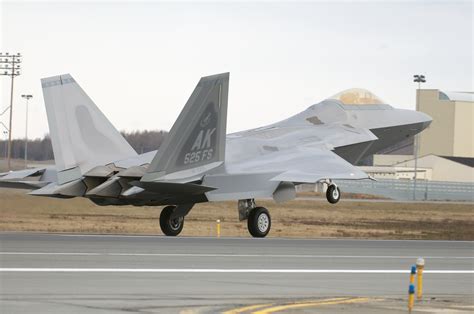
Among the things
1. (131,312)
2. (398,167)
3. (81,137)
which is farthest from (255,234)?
(398,167)

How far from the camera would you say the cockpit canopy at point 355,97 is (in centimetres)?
3080

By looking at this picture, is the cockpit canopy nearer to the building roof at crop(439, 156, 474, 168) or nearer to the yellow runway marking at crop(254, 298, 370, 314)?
the yellow runway marking at crop(254, 298, 370, 314)

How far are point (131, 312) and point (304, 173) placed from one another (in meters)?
14.6

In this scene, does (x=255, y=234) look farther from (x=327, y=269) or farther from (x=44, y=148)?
(x=44, y=148)

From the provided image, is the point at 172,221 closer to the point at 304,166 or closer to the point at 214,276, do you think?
the point at 304,166

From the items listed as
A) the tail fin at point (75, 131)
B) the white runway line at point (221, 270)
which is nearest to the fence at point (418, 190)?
the tail fin at point (75, 131)

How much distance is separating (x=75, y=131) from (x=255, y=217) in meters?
5.17

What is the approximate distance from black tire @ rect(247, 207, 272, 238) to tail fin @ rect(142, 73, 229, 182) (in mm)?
2364

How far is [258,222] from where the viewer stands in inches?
1048

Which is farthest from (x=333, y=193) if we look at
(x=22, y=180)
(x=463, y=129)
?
(x=463, y=129)

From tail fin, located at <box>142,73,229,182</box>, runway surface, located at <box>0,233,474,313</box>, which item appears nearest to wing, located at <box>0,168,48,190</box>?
runway surface, located at <box>0,233,474,313</box>

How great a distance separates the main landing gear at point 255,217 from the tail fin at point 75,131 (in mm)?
3376

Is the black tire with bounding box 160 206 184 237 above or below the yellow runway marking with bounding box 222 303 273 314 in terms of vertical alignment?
above

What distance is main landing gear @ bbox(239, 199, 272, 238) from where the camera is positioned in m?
26.6
